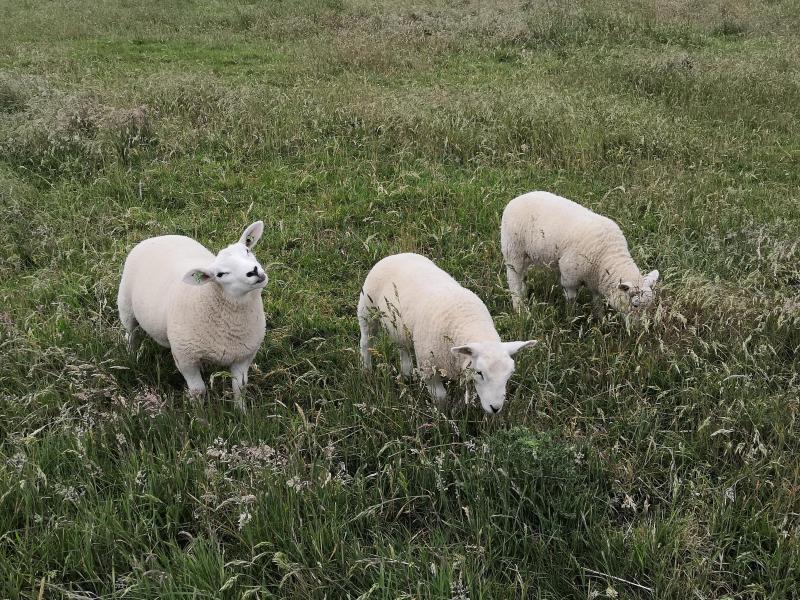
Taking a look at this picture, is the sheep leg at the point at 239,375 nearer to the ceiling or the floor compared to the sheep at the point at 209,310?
nearer to the floor

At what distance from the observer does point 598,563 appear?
285 cm

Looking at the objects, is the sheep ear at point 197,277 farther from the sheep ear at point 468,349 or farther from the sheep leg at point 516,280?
the sheep leg at point 516,280

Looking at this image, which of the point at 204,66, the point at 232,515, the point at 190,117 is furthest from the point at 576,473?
the point at 204,66

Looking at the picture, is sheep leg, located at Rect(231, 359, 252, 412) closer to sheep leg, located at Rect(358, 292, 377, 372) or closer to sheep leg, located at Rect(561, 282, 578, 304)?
sheep leg, located at Rect(358, 292, 377, 372)

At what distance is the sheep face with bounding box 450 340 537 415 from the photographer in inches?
143

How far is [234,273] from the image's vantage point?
4.06 metres

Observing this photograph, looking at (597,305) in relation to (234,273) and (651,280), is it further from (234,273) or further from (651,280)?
(234,273)

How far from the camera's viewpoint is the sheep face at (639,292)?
495 cm

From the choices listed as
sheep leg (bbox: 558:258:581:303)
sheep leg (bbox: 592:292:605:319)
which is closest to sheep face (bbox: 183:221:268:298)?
sheep leg (bbox: 558:258:581:303)

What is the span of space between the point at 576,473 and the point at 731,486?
2.56 ft

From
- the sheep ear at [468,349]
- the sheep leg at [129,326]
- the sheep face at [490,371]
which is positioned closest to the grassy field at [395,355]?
the sheep leg at [129,326]

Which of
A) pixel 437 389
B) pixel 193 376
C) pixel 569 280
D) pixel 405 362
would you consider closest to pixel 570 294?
pixel 569 280

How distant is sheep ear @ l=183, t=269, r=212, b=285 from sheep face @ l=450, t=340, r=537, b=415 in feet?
5.61

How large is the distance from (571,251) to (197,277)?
126 inches
